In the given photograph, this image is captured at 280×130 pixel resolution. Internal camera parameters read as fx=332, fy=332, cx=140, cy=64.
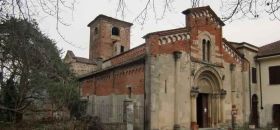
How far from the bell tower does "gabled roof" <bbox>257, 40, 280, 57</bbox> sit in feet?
48.7

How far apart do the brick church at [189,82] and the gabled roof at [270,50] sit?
92 millimetres

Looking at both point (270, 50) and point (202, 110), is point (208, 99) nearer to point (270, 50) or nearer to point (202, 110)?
point (202, 110)

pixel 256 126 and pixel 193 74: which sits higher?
pixel 193 74

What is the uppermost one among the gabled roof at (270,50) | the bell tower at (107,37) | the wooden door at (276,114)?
the bell tower at (107,37)

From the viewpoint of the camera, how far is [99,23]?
38.1 meters

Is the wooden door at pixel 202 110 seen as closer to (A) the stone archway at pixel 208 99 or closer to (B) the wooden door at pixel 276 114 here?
(A) the stone archway at pixel 208 99

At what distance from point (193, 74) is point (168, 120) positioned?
12.2 feet

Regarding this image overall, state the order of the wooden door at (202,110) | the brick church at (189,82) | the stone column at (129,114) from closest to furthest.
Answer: the stone column at (129,114), the brick church at (189,82), the wooden door at (202,110)

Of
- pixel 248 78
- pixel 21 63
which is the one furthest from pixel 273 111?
pixel 21 63

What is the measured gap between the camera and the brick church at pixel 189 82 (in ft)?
63.6

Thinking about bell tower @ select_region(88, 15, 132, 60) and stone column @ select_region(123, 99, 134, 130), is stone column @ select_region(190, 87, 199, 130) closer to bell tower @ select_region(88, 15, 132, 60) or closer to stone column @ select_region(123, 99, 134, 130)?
stone column @ select_region(123, 99, 134, 130)

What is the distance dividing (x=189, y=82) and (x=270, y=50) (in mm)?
9080

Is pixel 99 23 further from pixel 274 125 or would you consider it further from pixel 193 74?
pixel 274 125

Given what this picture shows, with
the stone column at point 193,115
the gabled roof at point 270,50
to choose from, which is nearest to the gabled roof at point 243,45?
the gabled roof at point 270,50
